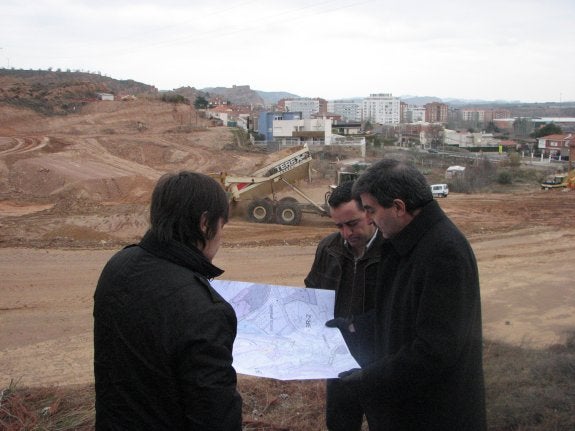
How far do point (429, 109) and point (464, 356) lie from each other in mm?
200723

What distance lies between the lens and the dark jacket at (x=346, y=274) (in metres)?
3.25

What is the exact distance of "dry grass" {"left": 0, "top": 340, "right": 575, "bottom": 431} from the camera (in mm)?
4117

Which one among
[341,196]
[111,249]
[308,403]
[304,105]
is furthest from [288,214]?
[304,105]

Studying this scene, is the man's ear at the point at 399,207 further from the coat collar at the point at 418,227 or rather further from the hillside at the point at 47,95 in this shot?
the hillside at the point at 47,95

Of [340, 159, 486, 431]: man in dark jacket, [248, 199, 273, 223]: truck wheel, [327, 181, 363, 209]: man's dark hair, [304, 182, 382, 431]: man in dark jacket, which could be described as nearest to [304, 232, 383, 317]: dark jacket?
[304, 182, 382, 431]: man in dark jacket

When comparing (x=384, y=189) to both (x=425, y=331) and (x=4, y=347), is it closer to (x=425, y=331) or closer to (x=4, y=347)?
(x=425, y=331)

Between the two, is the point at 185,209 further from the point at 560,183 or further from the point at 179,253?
the point at 560,183

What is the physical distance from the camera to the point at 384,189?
243 centimetres

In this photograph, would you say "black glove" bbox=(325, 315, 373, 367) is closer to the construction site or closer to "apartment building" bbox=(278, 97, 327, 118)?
the construction site

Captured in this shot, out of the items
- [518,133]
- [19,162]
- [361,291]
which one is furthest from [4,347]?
[518,133]

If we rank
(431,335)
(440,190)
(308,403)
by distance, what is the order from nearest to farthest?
(431,335) < (308,403) < (440,190)

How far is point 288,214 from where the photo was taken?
17547 millimetres

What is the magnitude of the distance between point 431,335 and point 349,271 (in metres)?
1.27

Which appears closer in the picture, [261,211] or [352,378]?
[352,378]
